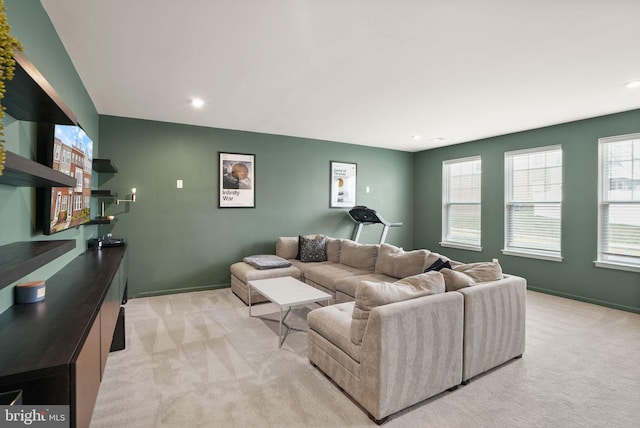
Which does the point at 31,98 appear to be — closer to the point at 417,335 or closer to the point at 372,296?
the point at 372,296

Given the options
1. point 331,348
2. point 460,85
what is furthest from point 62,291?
point 460,85

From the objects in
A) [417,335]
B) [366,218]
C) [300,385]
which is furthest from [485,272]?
[366,218]

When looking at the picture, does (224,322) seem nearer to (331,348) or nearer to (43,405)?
(331,348)

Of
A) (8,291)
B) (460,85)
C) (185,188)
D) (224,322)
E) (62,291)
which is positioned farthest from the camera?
(185,188)

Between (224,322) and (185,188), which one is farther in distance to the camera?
(185,188)

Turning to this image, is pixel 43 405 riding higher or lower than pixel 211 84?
lower

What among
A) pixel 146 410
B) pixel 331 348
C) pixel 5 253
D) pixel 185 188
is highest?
pixel 185 188

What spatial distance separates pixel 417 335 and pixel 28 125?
2754 mm

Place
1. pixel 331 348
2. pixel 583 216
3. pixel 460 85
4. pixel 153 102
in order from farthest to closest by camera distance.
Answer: pixel 583 216
pixel 153 102
pixel 460 85
pixel 331 348

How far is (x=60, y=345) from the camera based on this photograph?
1205 mm

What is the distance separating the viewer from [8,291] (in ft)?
5.29

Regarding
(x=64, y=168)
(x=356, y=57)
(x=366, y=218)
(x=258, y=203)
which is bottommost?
(x=366, y=218)

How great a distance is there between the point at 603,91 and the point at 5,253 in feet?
16.6

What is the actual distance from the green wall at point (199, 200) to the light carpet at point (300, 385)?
1.38m
